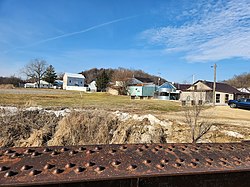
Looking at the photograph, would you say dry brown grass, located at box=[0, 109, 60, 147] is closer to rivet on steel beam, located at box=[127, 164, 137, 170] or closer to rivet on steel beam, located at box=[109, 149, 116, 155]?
rivet on steel beam, located at box=[109, 149, 116, 155]

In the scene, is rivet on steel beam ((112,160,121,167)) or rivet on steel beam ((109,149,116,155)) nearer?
rivet on steel beam ((112,160,121,167))

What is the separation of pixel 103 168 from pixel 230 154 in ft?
2.58

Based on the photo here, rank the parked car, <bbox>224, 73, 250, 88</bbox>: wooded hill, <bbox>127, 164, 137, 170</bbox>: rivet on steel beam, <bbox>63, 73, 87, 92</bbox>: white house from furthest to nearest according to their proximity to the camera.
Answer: <bbox>63, 73, 87, 92</bbox>: white house < <bbox>224, 73, 250, 88</bbox>: wooded hill < the parked car < <bbox>127, 164, 137, 170</bbox>: rivet on steel beam

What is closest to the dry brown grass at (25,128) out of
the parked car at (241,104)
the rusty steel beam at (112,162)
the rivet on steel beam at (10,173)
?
the rusty steel beam at (112,162)

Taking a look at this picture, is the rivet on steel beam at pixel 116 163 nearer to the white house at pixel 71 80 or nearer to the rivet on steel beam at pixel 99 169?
the rivet on steel beam at pixel 99 169

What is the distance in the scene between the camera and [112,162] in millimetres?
1056

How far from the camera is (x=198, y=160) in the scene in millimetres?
1181

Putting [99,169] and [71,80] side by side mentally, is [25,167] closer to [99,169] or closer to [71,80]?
[99,169]

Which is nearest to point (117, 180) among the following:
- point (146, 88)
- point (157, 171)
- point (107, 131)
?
point (157, 171)

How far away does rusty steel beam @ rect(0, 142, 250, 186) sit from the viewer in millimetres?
924

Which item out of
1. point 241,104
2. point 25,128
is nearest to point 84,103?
point 25,128

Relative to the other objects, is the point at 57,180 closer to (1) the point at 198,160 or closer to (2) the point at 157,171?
(2) the point at 157,171

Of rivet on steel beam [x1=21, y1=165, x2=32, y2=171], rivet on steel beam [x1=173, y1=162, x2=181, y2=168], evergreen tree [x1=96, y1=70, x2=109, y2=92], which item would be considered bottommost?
rivet on steel beam [x1=173, y1=162, x2=181, y2=168]

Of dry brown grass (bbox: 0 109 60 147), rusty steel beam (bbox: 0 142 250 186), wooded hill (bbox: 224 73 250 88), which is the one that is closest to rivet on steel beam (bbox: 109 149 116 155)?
rusty steel beam (bbox: 0 142 250 186)
